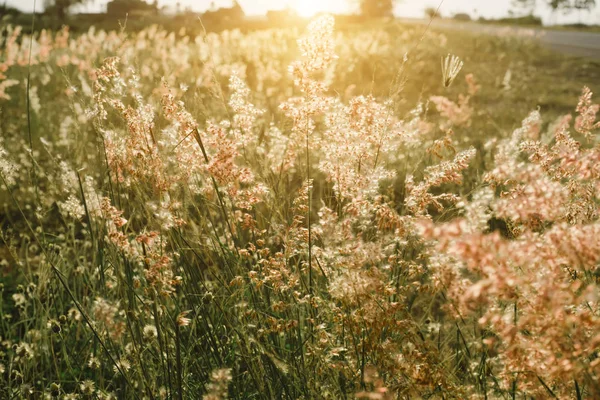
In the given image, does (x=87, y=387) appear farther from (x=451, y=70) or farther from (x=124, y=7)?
(x=124, y=7)

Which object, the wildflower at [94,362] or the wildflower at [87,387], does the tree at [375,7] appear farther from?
the wildflower at [87,387]

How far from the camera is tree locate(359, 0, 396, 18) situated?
180 ft

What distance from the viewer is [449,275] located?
1.45 meters

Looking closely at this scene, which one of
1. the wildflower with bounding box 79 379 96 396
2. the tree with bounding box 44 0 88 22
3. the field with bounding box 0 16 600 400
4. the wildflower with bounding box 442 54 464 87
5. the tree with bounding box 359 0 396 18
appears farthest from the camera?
the tree with bounding box 359 0 396 18

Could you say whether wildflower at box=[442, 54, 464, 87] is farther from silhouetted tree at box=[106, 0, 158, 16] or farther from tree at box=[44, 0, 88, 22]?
tree at box=[44, 0, 88, 22]

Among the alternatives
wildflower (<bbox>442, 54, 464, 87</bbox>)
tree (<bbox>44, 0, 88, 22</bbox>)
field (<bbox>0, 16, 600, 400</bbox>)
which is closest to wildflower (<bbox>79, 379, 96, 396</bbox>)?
field (<bbox>0, 16, 600, 400</bbox>)

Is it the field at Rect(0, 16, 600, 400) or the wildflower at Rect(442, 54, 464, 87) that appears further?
the wildflower at Rect(442, 54, 464, 87)

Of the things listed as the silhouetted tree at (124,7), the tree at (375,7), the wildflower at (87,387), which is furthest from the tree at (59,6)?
the wildflower at (87,387)

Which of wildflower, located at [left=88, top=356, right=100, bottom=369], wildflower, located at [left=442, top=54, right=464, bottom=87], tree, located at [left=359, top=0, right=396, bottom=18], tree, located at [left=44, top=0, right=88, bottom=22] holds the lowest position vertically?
wildflower, located at [left=88, top=356, right=100, bottom=369]

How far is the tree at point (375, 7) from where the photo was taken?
180ft

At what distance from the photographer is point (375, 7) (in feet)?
183

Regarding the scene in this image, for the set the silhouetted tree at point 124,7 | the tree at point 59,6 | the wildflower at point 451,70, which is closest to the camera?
the wildflower at point 451,70

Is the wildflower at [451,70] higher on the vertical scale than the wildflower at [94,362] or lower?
higher

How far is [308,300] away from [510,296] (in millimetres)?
786
